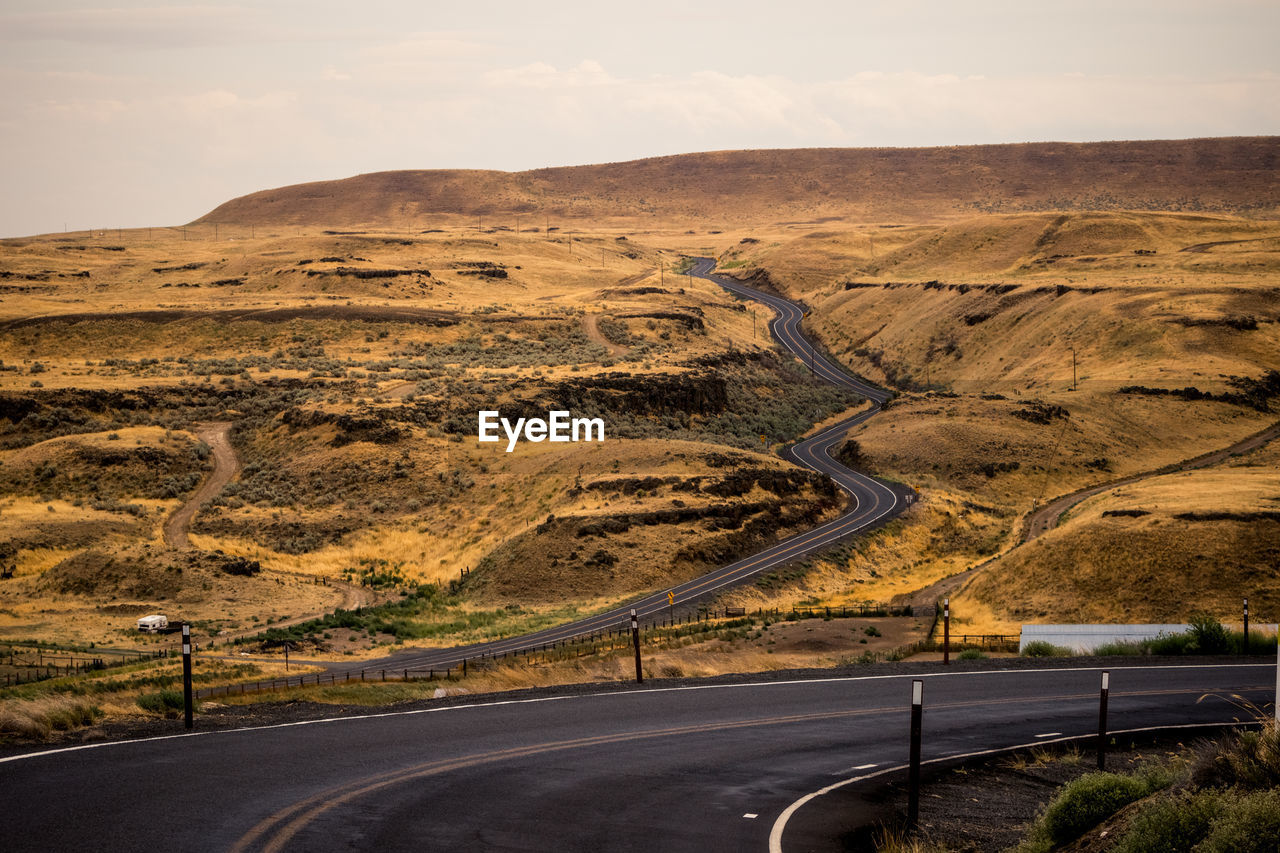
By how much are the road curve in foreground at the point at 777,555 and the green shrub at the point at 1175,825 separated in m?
35.9

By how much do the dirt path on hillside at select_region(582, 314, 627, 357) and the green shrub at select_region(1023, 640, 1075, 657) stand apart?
83.8m

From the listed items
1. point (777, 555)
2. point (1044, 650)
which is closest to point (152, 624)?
point (777, 555)

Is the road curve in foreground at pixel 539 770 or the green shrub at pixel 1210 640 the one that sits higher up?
the road curve in foreground at pixel 539 770

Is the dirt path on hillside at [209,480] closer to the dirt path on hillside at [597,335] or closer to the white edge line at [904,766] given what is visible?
the dirt path on hillside at [597,335]

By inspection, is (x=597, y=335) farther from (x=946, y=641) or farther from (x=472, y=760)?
(x=472, y=760)

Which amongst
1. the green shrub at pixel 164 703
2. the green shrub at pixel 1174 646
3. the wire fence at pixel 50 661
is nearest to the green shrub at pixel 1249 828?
the green shrub at pixel 164 703

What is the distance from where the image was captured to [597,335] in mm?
123688

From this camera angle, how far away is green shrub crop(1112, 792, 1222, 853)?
9945 millimetres

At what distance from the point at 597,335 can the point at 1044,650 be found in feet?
308

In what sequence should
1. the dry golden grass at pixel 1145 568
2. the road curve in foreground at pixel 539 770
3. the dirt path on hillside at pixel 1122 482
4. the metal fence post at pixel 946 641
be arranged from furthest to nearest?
the dirt path on hillside at pixel 1122 482 → the dry golden grass at pixel 1145 568 → the metal fence post at pixel 946 641 → the road curve in foreground at pixel 539 770

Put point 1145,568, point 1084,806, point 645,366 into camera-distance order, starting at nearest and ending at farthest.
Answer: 1. point 1084,806
2. point 1145,568
3. point 645,366

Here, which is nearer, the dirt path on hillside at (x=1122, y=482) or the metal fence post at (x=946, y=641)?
the metal fence post at (x=946, y=641)

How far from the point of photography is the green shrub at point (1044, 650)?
107ft

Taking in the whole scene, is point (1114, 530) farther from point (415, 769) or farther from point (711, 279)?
point (711, 279)
